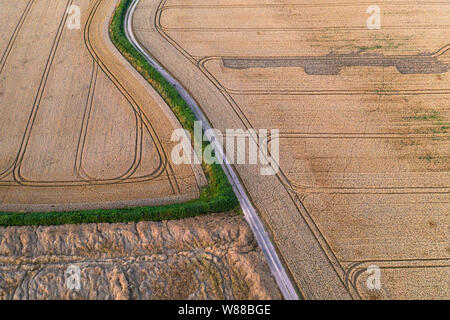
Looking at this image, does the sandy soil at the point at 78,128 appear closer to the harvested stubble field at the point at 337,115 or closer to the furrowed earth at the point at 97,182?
the furrowed earth at the point at 97,182

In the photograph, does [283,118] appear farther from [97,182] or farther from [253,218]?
[97,182]

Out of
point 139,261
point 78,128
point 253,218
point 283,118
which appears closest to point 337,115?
point 283,118

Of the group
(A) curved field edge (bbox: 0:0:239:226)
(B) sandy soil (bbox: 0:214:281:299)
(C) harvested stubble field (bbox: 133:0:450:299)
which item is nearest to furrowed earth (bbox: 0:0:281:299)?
(B) sandy soil (bbox: 0:214:281:299)

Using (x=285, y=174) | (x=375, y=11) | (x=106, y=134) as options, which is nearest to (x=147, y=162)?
(x=106, y=134)

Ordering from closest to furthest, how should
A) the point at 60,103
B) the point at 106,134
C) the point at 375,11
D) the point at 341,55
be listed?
the point at 106,134
the point at 60,103
the point at 341,55
the point at 375,11

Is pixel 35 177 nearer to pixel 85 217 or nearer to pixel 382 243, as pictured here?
pixel 85 217
